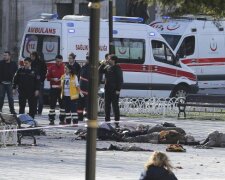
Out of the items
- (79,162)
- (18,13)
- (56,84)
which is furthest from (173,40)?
(79,162)

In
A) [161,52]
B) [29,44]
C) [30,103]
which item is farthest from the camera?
[161,52]

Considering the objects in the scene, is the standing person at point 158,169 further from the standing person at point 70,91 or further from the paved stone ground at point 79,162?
the standing person at point 70,91

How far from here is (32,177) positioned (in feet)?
48.4

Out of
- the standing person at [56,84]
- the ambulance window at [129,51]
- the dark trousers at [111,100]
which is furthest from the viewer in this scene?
the ambulance window at [129,51]

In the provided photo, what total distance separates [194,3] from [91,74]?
229cm

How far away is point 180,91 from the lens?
110 ft

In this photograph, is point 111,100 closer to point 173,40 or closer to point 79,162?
point 79,162

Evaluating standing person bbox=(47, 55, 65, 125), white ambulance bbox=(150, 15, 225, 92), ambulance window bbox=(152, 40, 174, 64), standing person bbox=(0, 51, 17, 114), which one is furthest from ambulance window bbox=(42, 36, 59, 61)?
white ambulance bbox=(150, 15, 225, 92)

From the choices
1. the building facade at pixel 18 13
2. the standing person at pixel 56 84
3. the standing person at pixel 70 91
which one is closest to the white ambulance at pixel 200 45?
the building facade at pixel 18 13

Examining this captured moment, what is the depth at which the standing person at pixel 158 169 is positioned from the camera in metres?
11.8

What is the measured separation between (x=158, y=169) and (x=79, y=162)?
5.24m

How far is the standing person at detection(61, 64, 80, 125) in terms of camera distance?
24328 mm

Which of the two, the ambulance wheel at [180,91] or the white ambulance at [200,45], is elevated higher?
the white ambulance at [200,45]

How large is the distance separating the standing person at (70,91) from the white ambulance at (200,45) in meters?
12.8
